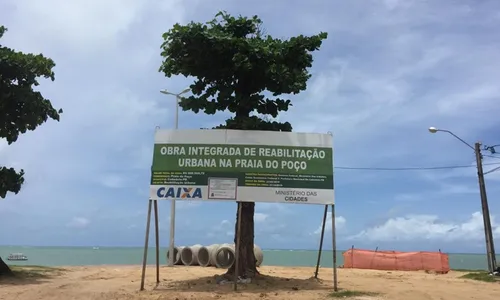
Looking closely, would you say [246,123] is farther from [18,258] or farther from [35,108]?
[18,258]

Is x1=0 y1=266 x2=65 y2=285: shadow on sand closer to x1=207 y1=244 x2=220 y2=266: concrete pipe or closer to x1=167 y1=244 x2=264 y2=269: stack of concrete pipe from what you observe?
x1=167 y1=244 x2=264 y2=269: stack of concrete pipe

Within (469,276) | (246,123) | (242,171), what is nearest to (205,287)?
(242,171)

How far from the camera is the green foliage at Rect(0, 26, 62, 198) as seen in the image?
63.6ft

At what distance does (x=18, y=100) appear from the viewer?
64.1 feet

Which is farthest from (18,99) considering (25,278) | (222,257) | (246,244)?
(222,257)

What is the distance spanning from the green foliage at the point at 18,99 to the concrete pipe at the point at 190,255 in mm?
10671

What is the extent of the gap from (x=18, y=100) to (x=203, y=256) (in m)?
12.9

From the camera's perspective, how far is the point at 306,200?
13641 millimetres

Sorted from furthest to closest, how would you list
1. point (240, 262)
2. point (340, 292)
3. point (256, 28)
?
point (256, 28)
point (240, 262)
point (340, 292)

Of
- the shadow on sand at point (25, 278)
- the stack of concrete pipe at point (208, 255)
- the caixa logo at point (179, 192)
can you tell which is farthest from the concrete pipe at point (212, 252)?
the caixa logo at point (179, 192)

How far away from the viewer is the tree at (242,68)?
1498 cm

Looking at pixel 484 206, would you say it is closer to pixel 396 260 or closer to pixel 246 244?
pixel 396 260

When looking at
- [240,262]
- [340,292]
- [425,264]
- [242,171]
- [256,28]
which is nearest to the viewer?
→ [340,292]

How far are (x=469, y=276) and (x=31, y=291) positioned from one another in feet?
62.4
